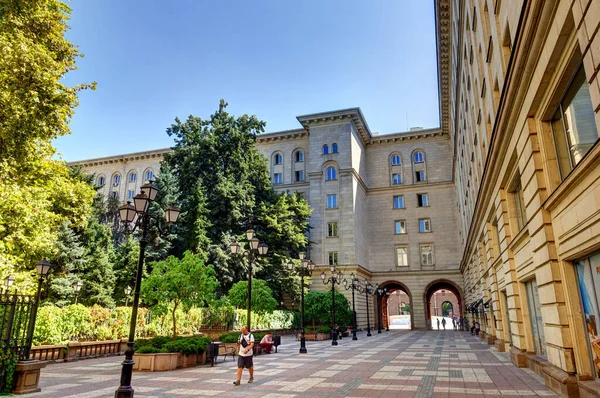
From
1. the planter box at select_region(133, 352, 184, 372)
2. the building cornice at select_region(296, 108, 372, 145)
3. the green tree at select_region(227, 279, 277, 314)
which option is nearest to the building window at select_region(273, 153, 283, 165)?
the building cornice at select_region(296, 108, 372, 145)

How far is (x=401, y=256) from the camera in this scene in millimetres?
47875

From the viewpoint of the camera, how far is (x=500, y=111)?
1195 cm

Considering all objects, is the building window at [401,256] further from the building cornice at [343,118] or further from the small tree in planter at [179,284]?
the small tree in planter at [179,284]

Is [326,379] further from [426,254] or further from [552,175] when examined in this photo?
[426,254]

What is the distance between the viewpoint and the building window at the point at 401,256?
47.6 metres

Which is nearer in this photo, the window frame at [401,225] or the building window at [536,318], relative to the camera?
the building window at [536,318]

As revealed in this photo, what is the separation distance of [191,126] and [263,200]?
1075 cm

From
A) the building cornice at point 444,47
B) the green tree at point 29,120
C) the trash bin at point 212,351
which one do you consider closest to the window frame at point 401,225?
the building cornice at point 444,47

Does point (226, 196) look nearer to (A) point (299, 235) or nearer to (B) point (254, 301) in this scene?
(A) point (299, 235)

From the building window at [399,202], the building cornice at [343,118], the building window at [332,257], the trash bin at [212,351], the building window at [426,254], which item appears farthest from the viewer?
the building window at [399,202]

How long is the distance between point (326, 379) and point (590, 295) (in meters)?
7.05

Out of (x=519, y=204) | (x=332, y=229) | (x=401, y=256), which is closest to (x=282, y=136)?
(x=332, y=229)

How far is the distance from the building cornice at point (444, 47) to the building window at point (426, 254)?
15.9 meters

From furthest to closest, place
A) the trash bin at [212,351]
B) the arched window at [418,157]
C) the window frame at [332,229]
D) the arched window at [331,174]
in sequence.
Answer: the arched window at [418,157] → the arched window at [331,174] → the window frame at [332,229] → the trash bin at [212,351]
